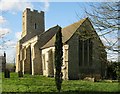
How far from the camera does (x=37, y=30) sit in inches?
2115

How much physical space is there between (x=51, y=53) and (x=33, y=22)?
54.9 feet

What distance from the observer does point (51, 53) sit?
125ft

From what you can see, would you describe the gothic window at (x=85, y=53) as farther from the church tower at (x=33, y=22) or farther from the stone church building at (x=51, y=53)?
the church tower at (x=33, y=22)

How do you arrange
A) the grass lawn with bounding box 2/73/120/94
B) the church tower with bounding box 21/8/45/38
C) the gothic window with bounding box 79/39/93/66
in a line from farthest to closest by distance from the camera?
the church tower with bounding box 21/8/45/38 → the gothic window with bounding box 79/39/93/66 → the grass lawn with bounding box 2/73/120/94

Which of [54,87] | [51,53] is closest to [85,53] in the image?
[51,53]

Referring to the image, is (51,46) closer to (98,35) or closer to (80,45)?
(80,45)

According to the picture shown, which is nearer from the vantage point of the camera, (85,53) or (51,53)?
(85,53)

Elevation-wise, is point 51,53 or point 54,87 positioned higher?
point 51,53

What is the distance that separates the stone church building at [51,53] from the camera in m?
33.0

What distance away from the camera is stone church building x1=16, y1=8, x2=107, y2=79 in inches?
1298

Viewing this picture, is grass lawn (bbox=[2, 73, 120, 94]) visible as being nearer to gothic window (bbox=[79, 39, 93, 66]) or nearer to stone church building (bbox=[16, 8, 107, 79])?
stone church building (bbox=[16, 8, 107, 79])

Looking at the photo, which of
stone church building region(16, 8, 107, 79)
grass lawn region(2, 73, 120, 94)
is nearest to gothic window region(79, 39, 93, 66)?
stone church building region(16, 8, 107, 79)

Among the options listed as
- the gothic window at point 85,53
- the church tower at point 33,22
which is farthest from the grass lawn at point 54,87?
the church tower at point 33,22

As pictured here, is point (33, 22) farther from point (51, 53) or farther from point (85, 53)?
point (85, 53)
